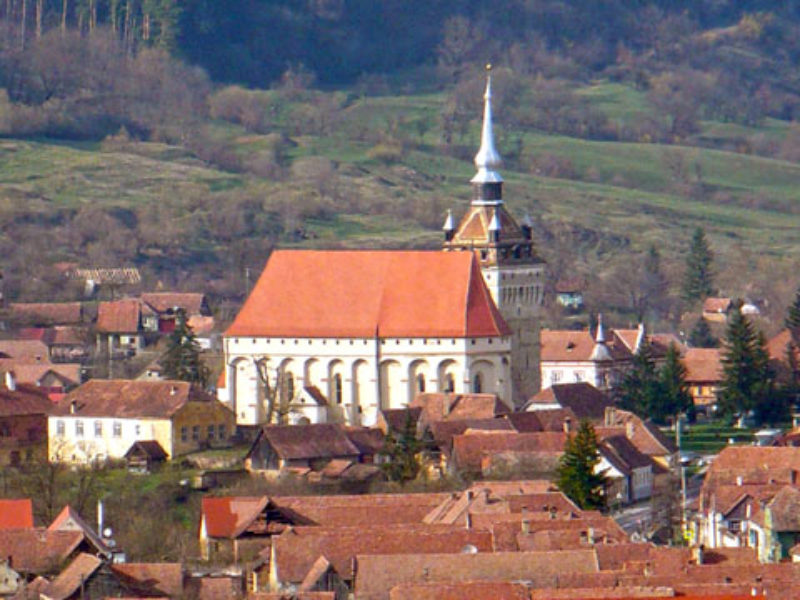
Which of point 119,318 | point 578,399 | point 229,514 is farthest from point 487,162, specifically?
point 229,514

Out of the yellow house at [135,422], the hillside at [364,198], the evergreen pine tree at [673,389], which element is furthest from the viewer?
the hillside at [364,198]

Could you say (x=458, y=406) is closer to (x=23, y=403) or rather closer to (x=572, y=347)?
(x=23, y=403)

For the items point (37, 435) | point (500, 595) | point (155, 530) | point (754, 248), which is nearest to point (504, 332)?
point (37, 435)

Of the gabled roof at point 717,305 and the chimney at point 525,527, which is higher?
the chimney at point 525,527

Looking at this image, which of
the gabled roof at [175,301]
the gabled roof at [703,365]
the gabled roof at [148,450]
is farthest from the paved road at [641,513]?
the gabled roof at [175,301]

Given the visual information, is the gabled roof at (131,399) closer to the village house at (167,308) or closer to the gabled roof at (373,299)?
the gabled roof at (373,299)

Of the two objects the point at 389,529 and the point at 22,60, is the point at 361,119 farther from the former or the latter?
the point at 389,529
